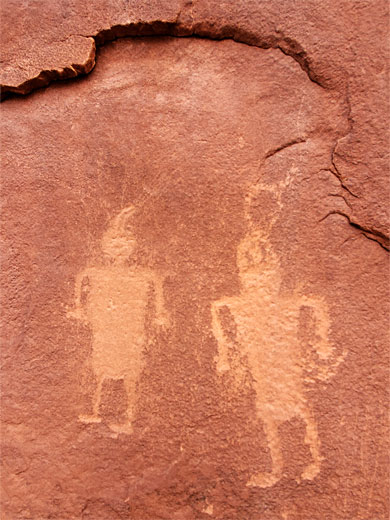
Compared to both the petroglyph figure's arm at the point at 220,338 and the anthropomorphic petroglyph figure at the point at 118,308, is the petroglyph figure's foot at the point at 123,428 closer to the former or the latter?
the anthropomorphic petroglyph figure at the point at 118,308

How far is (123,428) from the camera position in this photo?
1126mm

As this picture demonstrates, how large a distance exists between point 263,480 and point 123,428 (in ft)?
1.24

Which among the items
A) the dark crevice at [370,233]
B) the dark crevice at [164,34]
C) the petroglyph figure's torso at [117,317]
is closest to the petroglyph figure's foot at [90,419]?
the petroglyph figure's torso at [117,317]

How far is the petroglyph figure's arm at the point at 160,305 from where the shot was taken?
114 centimetres

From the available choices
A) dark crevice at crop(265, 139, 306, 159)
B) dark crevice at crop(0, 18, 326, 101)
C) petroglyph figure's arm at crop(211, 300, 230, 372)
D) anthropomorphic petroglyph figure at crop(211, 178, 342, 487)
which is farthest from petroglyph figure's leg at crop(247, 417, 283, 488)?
dark crevice at crop(0, 18, 326, 101)

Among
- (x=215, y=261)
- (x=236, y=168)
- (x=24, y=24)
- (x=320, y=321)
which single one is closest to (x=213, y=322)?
(x=215, y=261)

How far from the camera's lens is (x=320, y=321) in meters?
1.09

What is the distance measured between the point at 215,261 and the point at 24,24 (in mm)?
903

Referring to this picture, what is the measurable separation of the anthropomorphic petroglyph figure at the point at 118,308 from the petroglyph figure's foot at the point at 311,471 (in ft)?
1.50

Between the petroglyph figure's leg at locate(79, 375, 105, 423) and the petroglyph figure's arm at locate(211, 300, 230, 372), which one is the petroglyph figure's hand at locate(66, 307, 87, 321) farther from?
the petroglyph figure's arm at locate(211, 300, 230, 372)

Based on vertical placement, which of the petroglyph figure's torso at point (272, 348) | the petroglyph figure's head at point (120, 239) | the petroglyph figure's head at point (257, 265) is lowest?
the petroglyph figure's torso at point (272, 348)

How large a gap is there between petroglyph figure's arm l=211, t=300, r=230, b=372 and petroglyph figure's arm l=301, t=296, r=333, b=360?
0.74 feet

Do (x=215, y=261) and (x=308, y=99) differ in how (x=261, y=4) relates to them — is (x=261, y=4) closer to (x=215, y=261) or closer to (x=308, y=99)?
(x=308, y=99)

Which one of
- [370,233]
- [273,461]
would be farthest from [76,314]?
[370,233]
